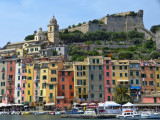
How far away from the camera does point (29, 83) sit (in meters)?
80.1

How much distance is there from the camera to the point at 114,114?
61.0 metres

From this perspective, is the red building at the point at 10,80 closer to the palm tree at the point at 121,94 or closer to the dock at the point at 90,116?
the dock at the point at 90,116

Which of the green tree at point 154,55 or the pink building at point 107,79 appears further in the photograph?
the green tree at point 154,55

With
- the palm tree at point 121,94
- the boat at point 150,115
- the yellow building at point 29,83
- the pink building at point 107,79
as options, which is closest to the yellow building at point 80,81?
the pink building at point 107,79

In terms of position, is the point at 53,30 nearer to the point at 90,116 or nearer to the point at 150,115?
Answer: the point at 90,116

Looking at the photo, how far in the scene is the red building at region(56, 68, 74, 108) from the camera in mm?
74188

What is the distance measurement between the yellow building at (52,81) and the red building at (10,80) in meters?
11.9

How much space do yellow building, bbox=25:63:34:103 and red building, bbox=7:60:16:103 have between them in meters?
4.49

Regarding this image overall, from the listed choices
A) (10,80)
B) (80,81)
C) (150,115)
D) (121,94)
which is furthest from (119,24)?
(150,115)

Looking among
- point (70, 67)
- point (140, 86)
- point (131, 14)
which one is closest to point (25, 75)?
point (70, 67)

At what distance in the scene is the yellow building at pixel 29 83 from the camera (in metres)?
79.2

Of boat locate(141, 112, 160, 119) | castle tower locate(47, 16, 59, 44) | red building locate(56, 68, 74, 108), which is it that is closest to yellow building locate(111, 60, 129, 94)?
red building locate(56, 68, 74, 108)

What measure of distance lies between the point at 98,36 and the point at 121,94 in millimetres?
63271

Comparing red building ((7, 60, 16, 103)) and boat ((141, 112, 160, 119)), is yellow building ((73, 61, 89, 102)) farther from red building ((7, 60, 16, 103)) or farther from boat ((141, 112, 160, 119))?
boat ((141, 112, 160, 119))
